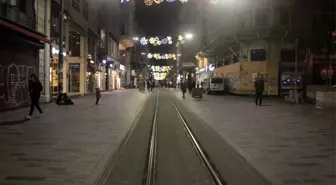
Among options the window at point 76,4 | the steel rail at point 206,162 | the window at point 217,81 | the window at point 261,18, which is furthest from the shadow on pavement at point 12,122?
the window at point 217,81

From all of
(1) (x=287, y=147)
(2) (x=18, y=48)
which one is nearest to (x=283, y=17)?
(2) (x=18, y=48)

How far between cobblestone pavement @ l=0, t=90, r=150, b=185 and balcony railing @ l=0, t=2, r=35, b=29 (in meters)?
6.38

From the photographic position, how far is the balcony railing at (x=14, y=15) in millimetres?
20328

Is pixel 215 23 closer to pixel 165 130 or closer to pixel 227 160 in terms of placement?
pixel 165 130

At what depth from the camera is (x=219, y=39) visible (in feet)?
179

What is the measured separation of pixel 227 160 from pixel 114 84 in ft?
235

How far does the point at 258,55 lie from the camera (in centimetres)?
5028

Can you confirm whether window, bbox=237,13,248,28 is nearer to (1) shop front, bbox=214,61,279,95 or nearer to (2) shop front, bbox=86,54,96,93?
(1) shop front, bbox=214,61,279,95

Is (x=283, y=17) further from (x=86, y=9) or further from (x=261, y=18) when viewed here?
(x=86, y=9)

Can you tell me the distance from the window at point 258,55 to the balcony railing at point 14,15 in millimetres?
30978

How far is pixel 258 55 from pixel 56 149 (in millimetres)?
42523

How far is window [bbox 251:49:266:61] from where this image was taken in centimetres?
4981

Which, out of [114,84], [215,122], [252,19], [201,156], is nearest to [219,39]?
[252,19]

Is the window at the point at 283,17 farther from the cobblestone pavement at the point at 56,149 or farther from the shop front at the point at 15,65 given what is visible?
the cobblestone pavement at the point at 56,149
